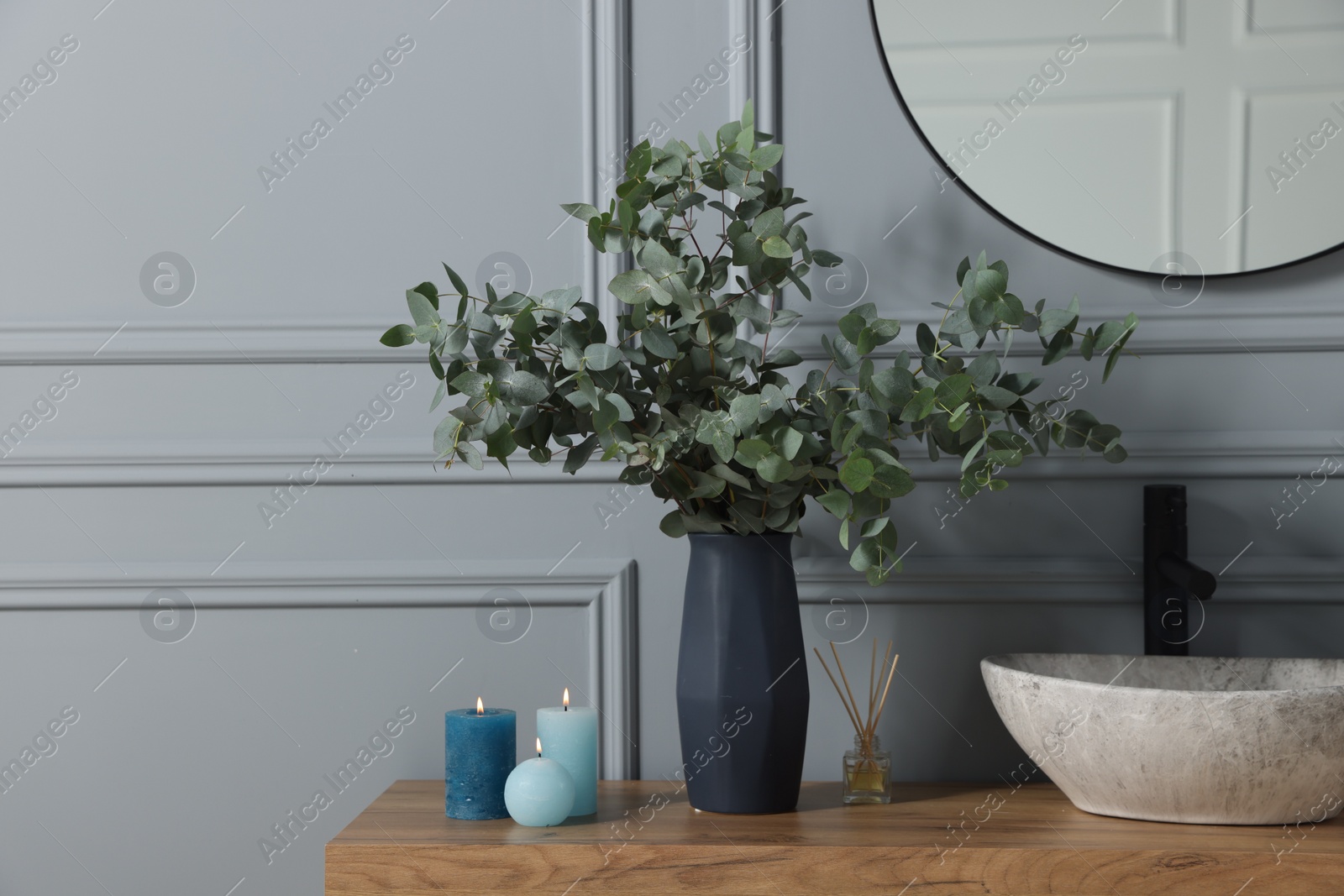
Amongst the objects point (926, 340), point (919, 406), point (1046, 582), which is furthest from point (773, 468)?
point (1046, 582)

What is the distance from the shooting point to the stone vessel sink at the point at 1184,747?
73 cm

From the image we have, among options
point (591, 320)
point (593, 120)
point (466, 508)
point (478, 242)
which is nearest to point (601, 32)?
point (593, 120)

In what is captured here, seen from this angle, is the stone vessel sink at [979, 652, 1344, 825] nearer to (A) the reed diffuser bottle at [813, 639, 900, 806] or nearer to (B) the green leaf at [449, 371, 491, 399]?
(A) the reed diffuser bottle at [813, 639, 900, 806]

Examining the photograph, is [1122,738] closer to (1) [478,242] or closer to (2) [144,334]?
(1) [478,242]

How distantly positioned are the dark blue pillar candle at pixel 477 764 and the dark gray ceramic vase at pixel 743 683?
16cm

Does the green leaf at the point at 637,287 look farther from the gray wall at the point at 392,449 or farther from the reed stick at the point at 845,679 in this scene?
the reed stick at the point at 845,679

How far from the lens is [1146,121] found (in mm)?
1053

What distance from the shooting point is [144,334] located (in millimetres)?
1083

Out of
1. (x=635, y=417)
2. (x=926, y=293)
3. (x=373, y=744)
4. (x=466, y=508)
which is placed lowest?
(x=373, y=744)

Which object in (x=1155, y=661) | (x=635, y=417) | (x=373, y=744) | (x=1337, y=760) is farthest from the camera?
(x=373, y=744)

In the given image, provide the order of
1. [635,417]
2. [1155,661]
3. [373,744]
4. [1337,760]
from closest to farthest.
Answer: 1. [1337,760]
2. [635,417]
3. [1155,661]
4. [373,744]

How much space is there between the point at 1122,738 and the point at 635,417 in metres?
0.47

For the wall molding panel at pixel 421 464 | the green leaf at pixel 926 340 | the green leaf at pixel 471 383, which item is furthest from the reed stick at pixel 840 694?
the green leaf at pixel 471 383

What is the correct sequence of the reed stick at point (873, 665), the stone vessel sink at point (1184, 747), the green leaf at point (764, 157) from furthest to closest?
the reed stick at point (873, 665) < the green leaf at point (764, 157) < the stone vessel sink at point (1184, 747)
